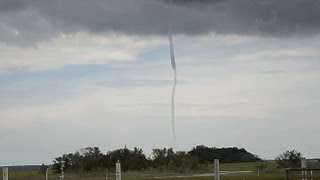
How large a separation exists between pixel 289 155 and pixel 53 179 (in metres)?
32.6

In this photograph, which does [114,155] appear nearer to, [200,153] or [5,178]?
[200,153]

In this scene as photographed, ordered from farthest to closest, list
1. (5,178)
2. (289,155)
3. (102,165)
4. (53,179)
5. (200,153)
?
1. (200,153)
2. (102,165)
3. (289,155)
4. (53,179)
5. (5,178)

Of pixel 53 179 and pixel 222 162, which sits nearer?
pixel 53 179

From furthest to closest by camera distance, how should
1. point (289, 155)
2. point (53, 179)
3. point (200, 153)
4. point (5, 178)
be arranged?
point (200, 153)
point (289, 155)
point (53, 179)
point (5, 178)

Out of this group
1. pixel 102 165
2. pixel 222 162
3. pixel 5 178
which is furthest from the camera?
pixel 222 162

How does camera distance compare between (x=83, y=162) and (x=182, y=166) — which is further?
(x=83, y=162)

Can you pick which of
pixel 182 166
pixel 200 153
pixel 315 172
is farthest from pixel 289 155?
pixel 315 172

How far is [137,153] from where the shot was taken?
92.7 m

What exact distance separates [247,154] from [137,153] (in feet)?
158

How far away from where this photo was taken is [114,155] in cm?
9131

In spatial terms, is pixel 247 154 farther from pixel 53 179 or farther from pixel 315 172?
pixel 315 172

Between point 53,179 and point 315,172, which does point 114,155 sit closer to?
point 53,179

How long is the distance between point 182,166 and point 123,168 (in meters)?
9.87

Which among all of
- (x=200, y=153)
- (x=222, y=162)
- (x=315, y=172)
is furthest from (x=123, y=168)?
(x=315, y=172)
